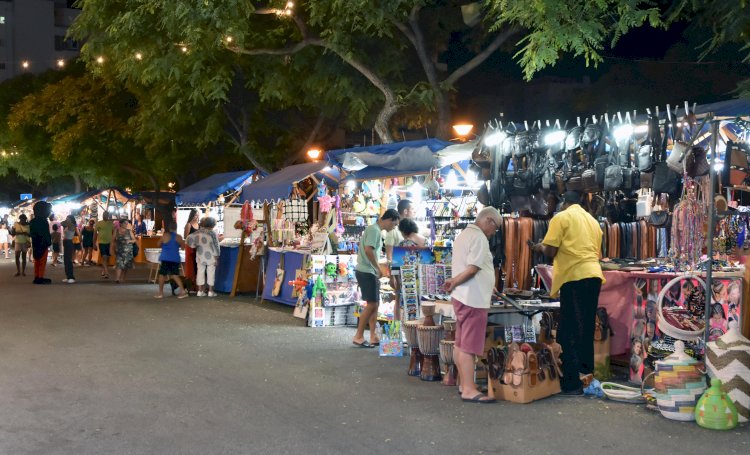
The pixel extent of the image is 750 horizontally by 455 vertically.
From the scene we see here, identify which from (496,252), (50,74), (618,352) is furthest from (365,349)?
(50,74)

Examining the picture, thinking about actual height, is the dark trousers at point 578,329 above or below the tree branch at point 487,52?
below

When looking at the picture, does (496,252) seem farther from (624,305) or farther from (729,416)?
(729,416)

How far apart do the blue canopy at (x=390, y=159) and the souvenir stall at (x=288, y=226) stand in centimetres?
120

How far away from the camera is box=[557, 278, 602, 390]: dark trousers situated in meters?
8.55

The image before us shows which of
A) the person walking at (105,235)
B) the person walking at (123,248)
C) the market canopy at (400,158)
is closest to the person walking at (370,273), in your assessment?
the market canopy at (400,158)

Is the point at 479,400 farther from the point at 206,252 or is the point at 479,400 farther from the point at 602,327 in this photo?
the point at 206,252

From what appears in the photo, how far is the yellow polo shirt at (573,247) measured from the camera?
28.0 ft

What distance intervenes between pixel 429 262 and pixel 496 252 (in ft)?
3.86

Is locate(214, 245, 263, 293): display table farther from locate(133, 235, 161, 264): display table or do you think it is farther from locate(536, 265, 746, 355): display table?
locate(133, 235, 161, 264): display table

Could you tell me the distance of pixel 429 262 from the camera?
11.4 metres

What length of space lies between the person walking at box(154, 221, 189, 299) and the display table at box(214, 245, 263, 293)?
1.21 meters

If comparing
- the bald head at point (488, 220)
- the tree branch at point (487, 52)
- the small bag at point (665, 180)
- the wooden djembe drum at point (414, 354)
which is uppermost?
the tree branch at point (487, 52)

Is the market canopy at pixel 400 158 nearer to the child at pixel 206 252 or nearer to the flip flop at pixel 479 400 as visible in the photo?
the child at pixel 206 252

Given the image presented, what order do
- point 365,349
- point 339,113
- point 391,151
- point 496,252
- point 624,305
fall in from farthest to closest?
point 339,113, point 391,151, point 365,349, point 496,252, point 624,305
